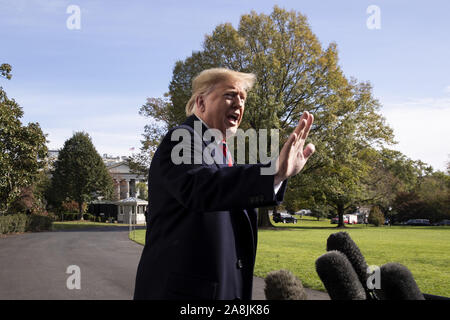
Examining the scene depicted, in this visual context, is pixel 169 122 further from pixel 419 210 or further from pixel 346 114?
pixel 419 210

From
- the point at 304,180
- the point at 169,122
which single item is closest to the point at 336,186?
the point at 304,180

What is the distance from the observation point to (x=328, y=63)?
101 feet

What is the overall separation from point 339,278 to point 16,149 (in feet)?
92.3

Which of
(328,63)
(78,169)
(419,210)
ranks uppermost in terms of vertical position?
(328,63)

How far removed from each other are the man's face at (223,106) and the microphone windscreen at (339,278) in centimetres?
75

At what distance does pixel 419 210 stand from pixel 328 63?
138ft

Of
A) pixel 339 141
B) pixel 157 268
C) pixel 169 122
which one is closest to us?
pixel 157 268

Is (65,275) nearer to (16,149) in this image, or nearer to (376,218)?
(16,149)

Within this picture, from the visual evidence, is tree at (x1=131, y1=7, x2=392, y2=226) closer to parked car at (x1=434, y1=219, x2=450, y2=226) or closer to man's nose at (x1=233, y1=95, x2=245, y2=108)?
man's nose at (x1=233, y1=95, x2=245, y2=108)

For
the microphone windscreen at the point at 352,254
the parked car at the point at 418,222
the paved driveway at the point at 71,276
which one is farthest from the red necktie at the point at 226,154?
the parked car at the point at 418,222

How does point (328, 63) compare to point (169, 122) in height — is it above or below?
above

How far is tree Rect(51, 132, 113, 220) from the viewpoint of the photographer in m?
58.4

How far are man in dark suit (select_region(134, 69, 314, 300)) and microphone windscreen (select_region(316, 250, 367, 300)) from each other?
31 cm

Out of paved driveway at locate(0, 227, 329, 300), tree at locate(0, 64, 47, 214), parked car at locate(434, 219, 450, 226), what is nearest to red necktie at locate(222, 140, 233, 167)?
paved driveway at locate(0, 227, 329, 300)
